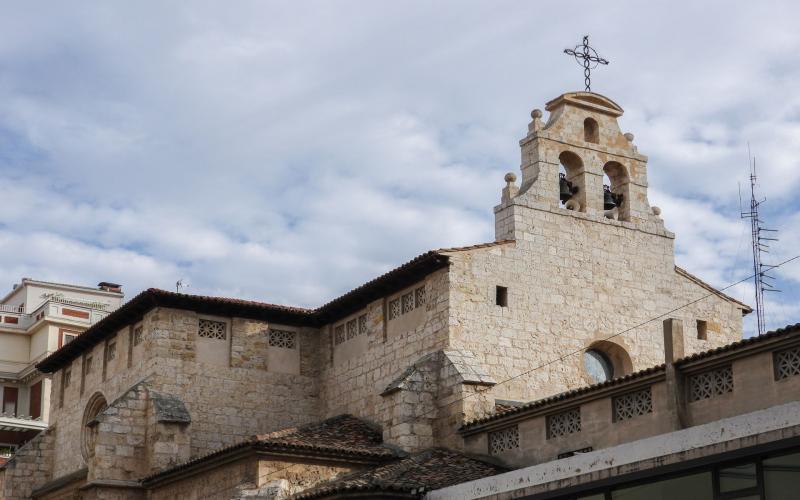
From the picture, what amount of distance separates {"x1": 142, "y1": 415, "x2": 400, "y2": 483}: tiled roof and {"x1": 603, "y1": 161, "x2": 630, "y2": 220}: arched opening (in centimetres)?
696

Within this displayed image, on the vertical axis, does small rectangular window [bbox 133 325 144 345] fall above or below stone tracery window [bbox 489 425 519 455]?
above

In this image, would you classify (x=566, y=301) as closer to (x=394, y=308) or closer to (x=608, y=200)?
(x=608, y=200)

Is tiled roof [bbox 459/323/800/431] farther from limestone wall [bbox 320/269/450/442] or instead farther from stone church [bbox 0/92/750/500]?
limestone wall [bbox 320/269/450/442]

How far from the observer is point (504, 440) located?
70.2 ft

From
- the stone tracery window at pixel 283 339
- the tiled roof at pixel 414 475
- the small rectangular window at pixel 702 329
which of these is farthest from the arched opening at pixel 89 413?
the small rectangular window at pixel 702 329

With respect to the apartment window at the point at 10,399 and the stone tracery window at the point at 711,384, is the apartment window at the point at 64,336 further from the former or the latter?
the stone tracery window at the point at 711,384

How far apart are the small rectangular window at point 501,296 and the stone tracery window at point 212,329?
663cm

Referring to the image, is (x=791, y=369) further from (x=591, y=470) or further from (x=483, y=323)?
(x=483, y=323)

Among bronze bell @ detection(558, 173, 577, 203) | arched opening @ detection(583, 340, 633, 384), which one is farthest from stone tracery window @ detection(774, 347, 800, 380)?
bronze bell @ detection(558, 173, 577, 203)

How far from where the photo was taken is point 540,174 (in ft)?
84.5

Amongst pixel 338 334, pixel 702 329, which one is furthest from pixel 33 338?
pixel 702 329

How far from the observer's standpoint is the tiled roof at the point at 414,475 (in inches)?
763

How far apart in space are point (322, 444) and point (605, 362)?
6436 mm

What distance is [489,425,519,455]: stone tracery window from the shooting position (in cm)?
2116
